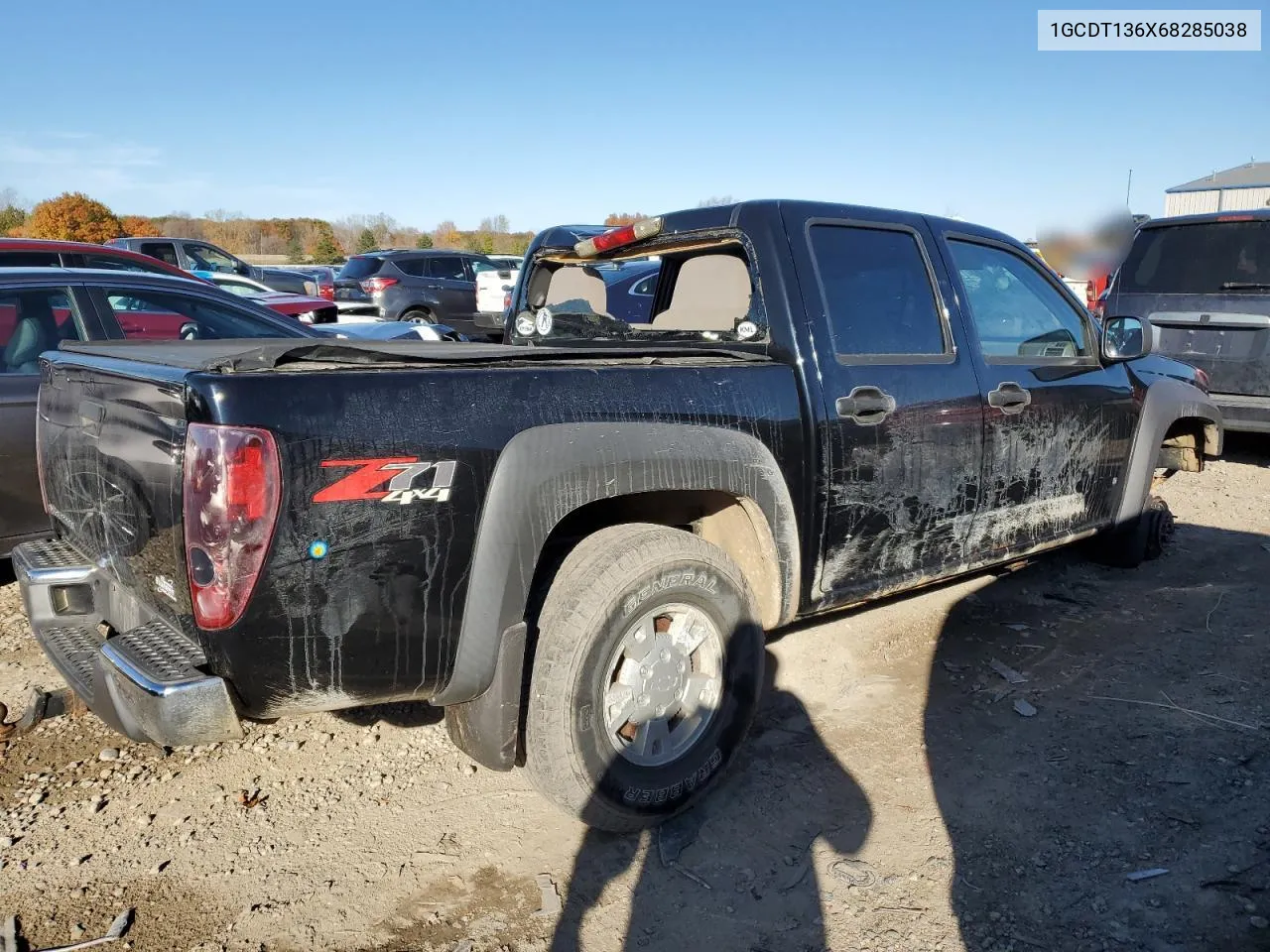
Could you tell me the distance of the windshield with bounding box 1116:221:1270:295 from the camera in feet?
23.3

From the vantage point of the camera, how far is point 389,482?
2.18 m

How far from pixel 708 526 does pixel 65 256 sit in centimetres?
772

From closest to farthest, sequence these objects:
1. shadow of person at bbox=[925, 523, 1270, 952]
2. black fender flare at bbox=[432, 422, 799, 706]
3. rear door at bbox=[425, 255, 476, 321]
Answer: black fender flare at bbox=[432, 422, 799, 706] → shadow of person at bbox=[925, 523, 1270, 952] → rear door at bbox=[425, 255, 476, 321]

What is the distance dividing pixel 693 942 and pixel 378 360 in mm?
1761

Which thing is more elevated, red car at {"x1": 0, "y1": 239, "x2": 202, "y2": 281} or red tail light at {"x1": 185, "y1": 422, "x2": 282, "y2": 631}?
red car at {"x1": 0, "y1": 239, "x2": 202, "y2": 281}

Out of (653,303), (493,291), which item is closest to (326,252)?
(493,291)

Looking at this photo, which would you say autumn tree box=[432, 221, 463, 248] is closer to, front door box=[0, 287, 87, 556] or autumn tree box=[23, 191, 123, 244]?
autumn tree box=[23, 191, 123, 244]

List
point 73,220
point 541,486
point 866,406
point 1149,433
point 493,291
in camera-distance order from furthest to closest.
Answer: point 73,220, point 493,291, point 1149,433, point 866,406, point 541,486

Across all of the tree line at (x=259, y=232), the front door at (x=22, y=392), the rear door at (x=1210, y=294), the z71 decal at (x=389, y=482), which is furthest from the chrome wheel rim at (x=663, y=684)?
the tree line at (x=259, y=232)

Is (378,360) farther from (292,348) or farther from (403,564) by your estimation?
(403,564)

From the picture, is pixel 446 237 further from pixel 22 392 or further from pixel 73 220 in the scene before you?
pixel 22 392

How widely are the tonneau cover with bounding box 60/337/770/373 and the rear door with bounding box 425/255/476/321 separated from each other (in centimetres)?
A: 1326

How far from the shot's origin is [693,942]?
2.41 metres

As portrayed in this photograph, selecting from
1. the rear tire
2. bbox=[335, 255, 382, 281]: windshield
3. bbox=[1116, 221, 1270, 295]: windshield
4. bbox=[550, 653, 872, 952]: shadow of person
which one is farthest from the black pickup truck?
bbox=[335, 255, 382, 281]: windshield
